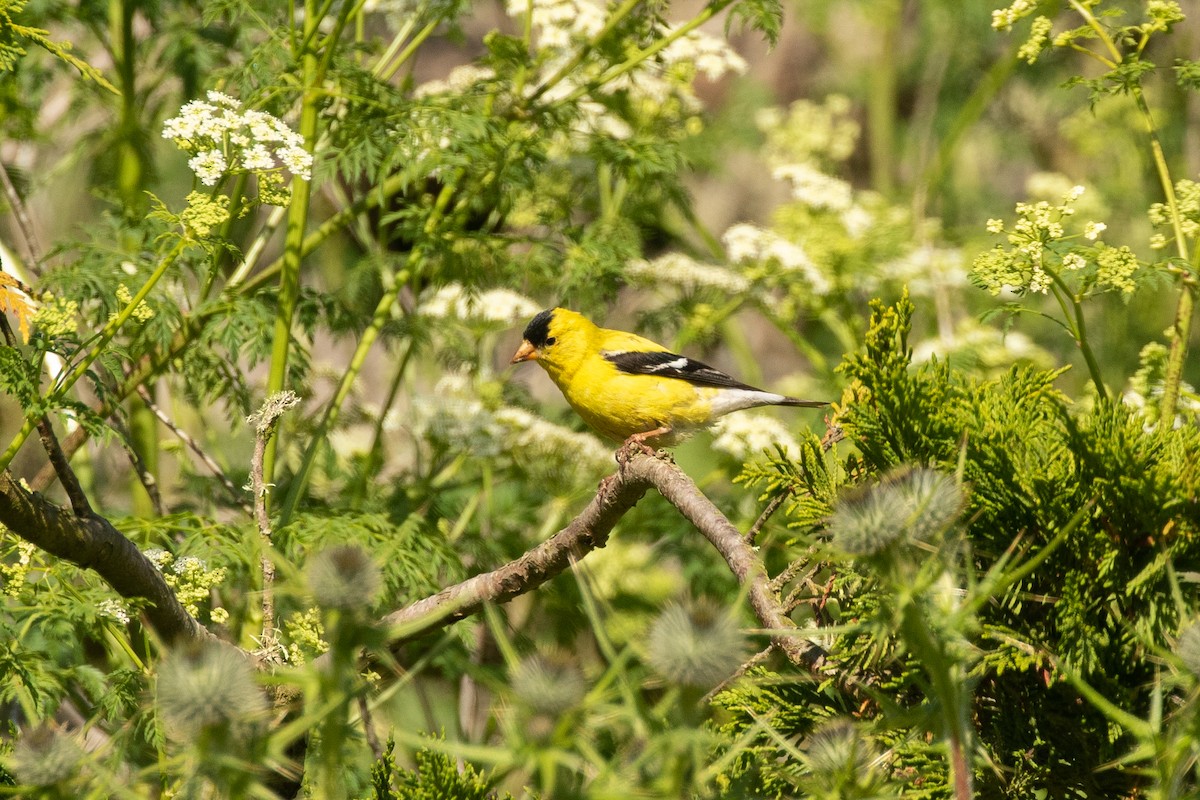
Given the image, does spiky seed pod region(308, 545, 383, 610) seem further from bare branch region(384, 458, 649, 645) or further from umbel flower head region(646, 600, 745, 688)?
bare branch region(384, 458, 649, 645)

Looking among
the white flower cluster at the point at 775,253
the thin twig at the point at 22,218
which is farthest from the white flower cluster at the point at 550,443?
the thin twig at the point at 22,218

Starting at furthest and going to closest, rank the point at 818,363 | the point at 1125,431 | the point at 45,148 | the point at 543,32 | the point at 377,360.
Result: the point at 377,360
the point at 45,148
the point at 818,363
the point at 543,32
the point at 1125,431

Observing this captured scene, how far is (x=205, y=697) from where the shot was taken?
737 millimetres

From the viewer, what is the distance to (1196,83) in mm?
1518

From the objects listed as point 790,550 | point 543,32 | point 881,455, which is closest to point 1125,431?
point 881,455

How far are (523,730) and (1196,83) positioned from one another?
4.34ft

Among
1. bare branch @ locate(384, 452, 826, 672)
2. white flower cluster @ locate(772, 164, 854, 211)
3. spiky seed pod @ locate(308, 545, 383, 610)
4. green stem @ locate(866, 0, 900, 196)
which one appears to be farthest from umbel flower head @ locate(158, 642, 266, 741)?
green stem @ locate(866, 0, 900, 196)

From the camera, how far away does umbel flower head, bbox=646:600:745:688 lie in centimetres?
73

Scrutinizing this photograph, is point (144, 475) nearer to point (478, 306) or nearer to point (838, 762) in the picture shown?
point (478, 306)

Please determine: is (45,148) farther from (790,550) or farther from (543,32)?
(790,550)

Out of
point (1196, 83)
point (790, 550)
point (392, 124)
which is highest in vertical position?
point (1196, 83)

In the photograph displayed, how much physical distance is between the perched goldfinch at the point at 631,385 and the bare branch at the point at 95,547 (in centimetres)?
176

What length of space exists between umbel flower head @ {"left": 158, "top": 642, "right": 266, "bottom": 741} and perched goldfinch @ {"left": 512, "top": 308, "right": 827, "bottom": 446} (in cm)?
240

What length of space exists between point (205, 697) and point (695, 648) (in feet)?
1.06
